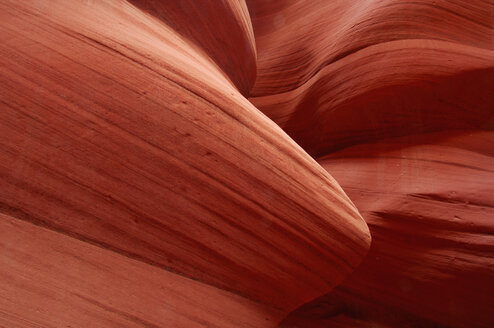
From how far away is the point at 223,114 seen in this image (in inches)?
33.0

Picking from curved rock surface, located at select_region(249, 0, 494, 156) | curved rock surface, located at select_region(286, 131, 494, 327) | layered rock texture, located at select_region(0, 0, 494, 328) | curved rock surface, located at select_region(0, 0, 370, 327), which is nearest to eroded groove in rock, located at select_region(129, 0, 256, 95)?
layered rock texture, located at select_region(0, 0, 494, 328)

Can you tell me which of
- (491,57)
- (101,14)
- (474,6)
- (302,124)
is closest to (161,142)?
(101,14)

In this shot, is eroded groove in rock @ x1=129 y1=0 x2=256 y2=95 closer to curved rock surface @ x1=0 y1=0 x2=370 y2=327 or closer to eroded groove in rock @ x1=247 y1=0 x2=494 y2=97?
curved rock surface @ x1=0 y1=0 x2=370 y2=327

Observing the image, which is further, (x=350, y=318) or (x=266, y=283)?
(x=350, y=318)

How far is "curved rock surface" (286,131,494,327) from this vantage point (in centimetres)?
112

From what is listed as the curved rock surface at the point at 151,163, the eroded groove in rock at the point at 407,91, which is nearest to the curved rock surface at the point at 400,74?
the eroded groove in rock at the point at 407,91

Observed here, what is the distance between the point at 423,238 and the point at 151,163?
84cm

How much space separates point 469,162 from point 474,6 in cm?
55

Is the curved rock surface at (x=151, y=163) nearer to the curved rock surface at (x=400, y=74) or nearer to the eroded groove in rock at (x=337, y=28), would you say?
the curved rock surface at (x=400, y=74)

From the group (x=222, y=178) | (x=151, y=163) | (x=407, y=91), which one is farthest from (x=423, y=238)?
(x=151, y=163)

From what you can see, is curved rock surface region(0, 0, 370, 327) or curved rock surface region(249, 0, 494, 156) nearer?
curved rock surface region(0, 0, 370, 327)

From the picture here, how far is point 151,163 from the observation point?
0.74m

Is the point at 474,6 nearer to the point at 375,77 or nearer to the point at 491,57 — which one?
the point at 491,57

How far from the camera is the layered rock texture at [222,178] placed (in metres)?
0.67
